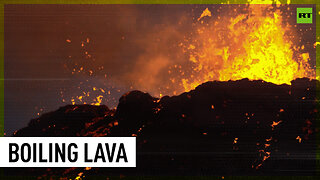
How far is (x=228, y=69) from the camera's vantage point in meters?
3.36

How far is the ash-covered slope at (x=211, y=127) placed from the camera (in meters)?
3.25

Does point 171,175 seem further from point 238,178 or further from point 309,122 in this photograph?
point 309,122

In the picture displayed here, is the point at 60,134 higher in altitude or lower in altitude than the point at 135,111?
lower

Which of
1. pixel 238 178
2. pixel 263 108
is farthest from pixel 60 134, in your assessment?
pixel 263 108

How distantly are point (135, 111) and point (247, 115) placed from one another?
1095 millimetres
